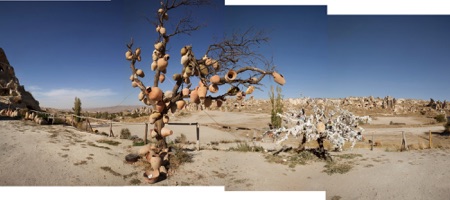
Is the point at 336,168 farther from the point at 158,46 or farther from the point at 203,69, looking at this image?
the point at 158,46

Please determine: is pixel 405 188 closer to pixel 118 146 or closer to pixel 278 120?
pixel 118 146

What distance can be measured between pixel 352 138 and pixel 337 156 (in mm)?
764

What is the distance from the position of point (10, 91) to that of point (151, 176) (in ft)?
34.9

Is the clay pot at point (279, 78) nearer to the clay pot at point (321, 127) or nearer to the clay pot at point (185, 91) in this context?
the clay pot at point (185, 91)

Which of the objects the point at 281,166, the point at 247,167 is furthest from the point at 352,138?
the point at 247,167

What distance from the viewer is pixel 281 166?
576 cm

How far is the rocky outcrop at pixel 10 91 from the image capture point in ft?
36.9

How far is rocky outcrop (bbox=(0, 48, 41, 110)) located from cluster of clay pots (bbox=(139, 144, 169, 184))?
28.1 feet

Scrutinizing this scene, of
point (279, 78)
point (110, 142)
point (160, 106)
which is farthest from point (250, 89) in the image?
point (110, 142)

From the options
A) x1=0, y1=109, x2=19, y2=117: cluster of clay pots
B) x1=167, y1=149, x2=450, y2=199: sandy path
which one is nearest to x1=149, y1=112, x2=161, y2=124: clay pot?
x1=167, y1=149, x2=450, y2=199: sandy path

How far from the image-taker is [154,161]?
4.59 metres

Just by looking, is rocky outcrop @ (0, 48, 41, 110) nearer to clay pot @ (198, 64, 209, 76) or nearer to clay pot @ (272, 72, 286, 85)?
clay pot @ (198, 64, 209, 76)

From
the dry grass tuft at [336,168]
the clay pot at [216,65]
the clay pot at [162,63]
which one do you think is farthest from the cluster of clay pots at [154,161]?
the dry grass tuft at [336,168]

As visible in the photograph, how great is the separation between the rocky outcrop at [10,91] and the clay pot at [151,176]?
29.4ft
